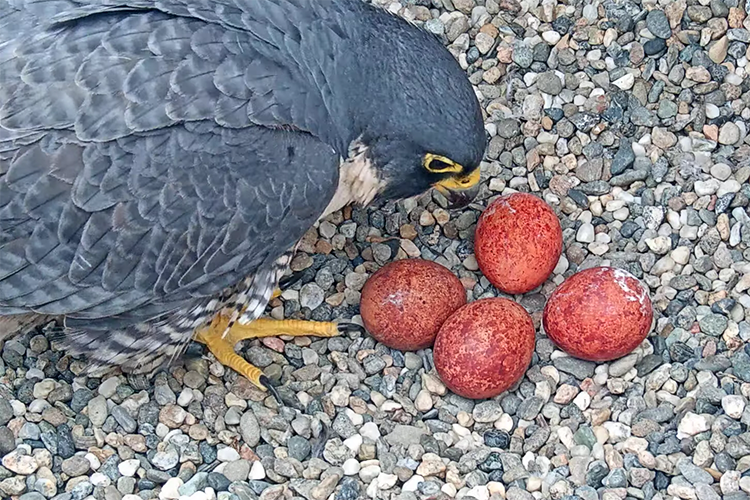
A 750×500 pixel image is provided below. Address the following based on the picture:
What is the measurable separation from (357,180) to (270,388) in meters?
0.78

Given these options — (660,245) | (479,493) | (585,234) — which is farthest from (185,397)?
(660,245)

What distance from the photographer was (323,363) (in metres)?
3.93

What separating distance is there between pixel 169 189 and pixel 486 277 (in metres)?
1.29

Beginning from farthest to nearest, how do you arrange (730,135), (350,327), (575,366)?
(730,135) → (350,327) → (575,366)

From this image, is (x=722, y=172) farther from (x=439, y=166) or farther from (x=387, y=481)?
(x=387, y=481)

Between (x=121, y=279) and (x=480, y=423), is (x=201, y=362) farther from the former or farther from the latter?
(x=480, y=423)

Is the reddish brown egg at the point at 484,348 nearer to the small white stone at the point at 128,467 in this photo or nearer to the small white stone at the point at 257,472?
the small white stone at the point at 257,472

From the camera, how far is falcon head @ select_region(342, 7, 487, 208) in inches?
135

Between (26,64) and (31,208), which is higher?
(26,64)

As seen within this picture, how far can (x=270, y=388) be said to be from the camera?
3.82m

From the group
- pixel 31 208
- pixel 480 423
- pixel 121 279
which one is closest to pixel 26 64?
pixel 31 208

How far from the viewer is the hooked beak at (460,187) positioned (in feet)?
12.0

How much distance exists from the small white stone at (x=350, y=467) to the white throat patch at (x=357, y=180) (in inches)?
31.1

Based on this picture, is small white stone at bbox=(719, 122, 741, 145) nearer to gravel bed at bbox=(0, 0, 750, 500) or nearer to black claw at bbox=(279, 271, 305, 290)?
gravel bed at bbox=(0, 0, 750, 500)
